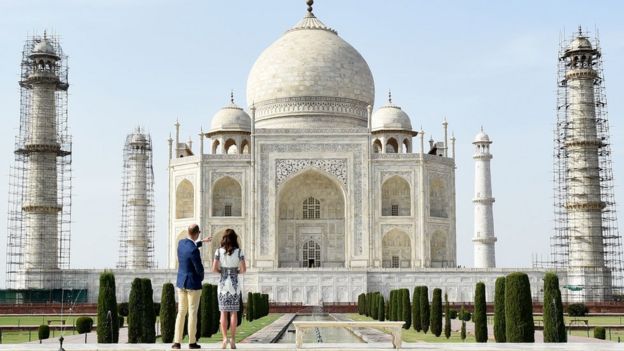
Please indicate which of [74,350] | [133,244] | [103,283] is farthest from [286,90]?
[74,350]

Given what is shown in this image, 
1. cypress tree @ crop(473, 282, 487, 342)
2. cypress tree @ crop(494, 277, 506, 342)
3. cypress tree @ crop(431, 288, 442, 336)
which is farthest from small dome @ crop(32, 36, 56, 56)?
cypress tree @ crop(494, 277, 506, 342)

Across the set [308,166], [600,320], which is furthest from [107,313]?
[308,166]

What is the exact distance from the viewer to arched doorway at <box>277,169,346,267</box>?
30109mm

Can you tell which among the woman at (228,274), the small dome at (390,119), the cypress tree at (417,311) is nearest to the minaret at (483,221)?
the small dome at (390,119)

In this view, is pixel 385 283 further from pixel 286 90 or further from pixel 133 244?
pixel 133 244

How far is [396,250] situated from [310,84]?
6.37 metres

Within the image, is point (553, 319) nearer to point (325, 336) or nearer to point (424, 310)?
point (325, 336)

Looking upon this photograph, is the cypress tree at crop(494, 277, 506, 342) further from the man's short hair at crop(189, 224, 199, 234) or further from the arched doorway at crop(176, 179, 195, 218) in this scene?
the arched doorway at crop(176, 179, 195, 218)

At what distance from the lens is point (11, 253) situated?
2823 centimetres

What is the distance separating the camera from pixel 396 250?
97.9 feet

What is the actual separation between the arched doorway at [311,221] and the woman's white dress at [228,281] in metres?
21.9

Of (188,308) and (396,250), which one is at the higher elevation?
(396,250)

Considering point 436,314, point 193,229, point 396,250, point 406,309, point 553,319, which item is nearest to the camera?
point 193,229

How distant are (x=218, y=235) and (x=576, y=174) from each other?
35.5ft
